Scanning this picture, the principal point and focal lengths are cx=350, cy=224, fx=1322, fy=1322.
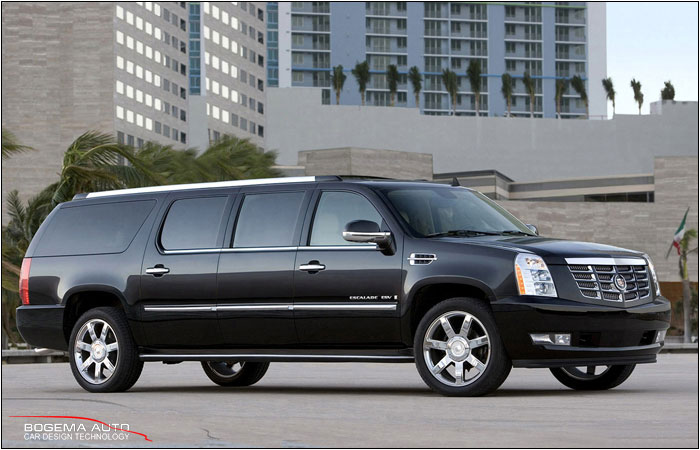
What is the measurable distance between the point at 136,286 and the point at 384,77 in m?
178

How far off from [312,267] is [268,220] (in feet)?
2.66

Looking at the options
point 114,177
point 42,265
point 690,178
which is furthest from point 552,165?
point 42,265

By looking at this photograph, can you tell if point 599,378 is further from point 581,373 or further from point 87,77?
point 87,77

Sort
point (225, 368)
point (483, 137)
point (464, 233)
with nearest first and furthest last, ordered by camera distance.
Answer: point (464, 233)
point (225, 368)
point (483, 137)

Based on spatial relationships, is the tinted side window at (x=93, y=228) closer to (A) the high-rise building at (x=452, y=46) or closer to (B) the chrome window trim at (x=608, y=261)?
(B) the chrome window trim at (x=608, y=261)

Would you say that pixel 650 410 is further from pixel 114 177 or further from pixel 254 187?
pixel 114 177

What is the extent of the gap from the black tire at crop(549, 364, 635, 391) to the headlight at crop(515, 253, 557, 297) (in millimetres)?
1862

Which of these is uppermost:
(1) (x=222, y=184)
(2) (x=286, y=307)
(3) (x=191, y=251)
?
(1) (x=222, y=184)

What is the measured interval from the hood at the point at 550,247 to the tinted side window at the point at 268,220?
4.96 feet

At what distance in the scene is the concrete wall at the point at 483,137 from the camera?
144625 mm

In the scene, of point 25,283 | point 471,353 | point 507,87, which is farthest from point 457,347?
point 507,87

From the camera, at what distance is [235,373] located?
13.9 m

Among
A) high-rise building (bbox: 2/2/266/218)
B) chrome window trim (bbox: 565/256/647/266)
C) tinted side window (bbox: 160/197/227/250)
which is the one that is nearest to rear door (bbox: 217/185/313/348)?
tinted side window (bbox: 160/197/227/250)

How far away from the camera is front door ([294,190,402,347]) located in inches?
438
